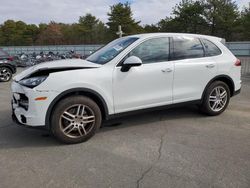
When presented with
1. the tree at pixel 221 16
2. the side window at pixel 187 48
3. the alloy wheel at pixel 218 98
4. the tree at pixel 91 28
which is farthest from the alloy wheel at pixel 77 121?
the tree at pixel 91 28

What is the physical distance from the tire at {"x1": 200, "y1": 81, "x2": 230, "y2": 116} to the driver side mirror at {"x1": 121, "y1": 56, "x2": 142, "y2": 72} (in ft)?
5.64

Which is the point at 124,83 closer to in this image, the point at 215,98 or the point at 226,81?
the point at 215,98

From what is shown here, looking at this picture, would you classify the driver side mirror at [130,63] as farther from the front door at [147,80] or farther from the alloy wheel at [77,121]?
the alloy wheel at [77,121]

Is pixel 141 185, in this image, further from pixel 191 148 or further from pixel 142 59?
pixel 142 59

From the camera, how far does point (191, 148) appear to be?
12.7 feet

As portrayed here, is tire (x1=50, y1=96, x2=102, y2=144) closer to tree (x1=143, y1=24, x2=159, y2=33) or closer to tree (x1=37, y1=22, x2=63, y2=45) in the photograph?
tree (x1=143, y1=24, x2=159, y2=33)

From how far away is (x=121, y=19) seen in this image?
45.8 meters

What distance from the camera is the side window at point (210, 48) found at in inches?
205

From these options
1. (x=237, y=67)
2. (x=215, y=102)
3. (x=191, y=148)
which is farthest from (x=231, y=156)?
(x=237, y=67)

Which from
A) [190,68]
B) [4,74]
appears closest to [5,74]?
[4,74]

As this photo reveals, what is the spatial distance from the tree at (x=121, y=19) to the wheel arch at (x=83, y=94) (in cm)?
4237

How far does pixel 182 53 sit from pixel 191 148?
71.4 inches

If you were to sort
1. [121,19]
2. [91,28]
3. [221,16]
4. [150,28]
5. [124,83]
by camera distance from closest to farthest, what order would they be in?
[124,83] → [221,16] → [121,19] → [150,28] → [91,28]

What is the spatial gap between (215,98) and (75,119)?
284 cm
